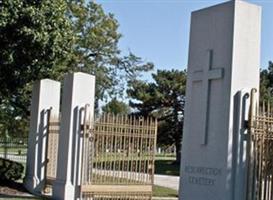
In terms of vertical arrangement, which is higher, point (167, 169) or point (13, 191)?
point (13, 191)

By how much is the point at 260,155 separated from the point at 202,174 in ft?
3.48

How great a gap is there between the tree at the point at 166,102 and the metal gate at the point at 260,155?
38.0 metres

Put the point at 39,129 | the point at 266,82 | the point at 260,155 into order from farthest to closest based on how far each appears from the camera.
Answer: the point at 266,82
the point at 39,129
the point at 260,155

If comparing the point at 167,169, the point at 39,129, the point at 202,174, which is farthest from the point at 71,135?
the point at 167,169

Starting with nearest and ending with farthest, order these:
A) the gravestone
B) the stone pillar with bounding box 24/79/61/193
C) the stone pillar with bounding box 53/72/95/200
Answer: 1. the gravestone
2. the stone pillar with bounding box 53/72/95/200
3. the stone pillar with bounding box 24/79/61/193

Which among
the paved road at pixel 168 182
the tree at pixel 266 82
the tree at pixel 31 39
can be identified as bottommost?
the paved road at pixel 168 182

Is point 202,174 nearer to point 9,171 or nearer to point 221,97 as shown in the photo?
point 221,97

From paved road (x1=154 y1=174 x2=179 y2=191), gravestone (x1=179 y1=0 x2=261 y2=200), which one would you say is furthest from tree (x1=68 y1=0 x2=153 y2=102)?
gravestone (x1=179 y1=0 x2=261 y2=200)

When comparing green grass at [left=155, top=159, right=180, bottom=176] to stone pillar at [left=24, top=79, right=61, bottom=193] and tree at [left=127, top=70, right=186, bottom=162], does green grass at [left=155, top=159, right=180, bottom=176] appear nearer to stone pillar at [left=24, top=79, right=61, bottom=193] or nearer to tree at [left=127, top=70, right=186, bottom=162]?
tree at [left=127, top=70, right=186, bottom=162]

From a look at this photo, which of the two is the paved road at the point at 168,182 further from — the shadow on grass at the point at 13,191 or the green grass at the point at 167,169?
the shadow on grass at the point at 13,191

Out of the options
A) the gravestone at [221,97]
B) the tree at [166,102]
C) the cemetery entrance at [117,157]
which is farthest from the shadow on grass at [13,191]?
the tree at [166,102]

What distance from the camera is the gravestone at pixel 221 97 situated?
949 cm

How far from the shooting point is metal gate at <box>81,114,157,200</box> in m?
15.7

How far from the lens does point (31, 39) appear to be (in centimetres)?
1706
